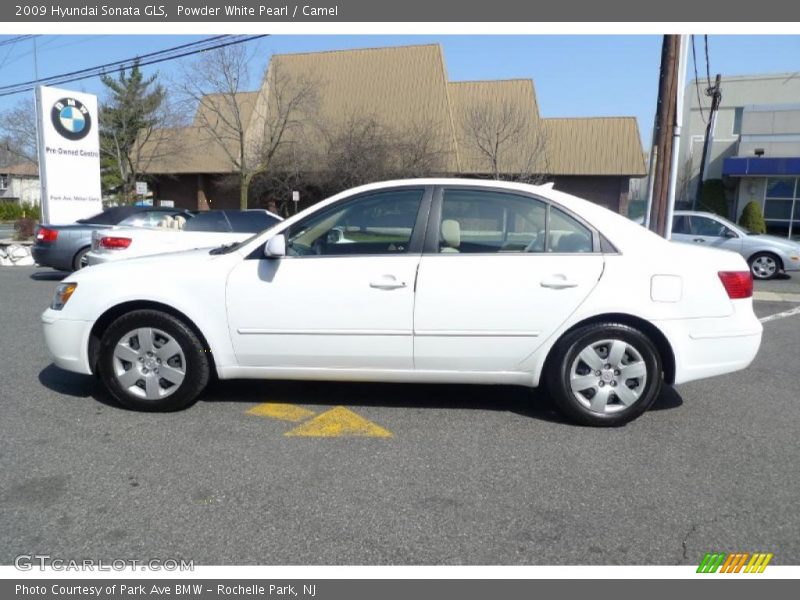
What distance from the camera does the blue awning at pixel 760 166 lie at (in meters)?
24.4

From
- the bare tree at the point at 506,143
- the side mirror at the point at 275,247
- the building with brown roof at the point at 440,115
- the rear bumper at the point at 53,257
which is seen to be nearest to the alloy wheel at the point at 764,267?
the side mirror at the point at 275,247

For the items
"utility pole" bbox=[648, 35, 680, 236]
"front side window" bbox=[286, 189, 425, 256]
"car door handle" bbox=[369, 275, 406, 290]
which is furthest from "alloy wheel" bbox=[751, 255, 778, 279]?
"car door handle" bbox=[369, 275, 406, 290]

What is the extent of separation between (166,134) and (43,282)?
28.2 metres

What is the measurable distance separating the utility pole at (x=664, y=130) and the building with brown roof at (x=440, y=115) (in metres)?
19.3

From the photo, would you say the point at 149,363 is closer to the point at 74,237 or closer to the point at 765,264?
the point at 74,237

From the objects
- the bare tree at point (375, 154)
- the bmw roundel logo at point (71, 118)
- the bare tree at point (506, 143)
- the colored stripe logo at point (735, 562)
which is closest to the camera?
the colored stripe logo at point (735, 562)

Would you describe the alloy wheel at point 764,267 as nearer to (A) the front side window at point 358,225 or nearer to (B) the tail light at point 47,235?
(A) the front side window at point 358,225

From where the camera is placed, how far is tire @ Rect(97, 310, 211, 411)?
451 cm

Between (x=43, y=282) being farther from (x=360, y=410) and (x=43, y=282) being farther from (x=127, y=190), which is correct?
(x=127, y=190)

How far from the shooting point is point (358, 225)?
15.0 ft

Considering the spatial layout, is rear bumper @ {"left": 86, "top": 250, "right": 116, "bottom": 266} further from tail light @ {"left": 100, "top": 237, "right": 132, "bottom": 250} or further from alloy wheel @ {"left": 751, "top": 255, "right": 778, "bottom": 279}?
alloy wheel @ {"left": 751, "top": 255, "right": 778, "bottom": 279}

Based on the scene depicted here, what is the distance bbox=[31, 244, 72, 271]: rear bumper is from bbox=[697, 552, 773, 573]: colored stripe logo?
40.1ft

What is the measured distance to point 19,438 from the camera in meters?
4.15

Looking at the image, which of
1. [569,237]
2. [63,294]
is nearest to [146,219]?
[63,294]
